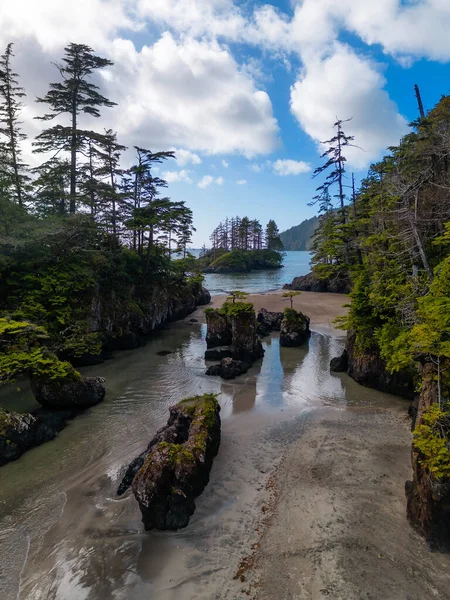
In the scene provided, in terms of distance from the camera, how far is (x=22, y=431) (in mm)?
9969

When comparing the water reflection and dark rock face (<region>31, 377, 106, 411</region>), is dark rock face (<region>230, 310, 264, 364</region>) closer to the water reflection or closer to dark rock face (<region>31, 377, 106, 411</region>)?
the water reflection

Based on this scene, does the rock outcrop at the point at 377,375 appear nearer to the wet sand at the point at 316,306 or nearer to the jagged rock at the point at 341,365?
the jagged rock at the point at 341,365

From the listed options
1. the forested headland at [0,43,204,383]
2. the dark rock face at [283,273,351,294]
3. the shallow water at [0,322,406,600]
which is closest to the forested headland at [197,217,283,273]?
the dark rock face at [283,273,351,294]

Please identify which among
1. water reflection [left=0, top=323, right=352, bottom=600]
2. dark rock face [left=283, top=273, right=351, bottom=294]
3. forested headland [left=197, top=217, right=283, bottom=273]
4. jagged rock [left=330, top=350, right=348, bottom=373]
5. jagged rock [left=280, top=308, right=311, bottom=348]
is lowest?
water reflection [left=0, top=323, right=352, bottom=600]

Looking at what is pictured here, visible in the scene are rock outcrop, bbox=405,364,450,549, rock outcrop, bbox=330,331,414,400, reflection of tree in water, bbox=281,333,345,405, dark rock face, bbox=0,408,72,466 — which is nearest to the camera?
rock outcrop, bbox=405,364,450,549

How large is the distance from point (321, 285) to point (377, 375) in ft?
111

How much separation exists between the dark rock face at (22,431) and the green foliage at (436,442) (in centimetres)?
Answer: 1113

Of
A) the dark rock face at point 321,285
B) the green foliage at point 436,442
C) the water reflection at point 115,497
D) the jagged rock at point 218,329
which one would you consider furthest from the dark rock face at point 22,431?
the dark rock face at point 321,285

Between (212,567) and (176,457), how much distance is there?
2236 millimetres

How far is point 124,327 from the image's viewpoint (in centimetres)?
2153

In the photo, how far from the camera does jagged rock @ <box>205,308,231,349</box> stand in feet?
68.5

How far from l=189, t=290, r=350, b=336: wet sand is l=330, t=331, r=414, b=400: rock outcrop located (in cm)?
947

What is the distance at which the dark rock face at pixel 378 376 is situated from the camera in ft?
42.4

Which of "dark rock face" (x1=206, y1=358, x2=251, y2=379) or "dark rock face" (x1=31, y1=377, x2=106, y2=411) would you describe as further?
"dark rock face" (x1=206, y1=358, x2=251, y2=379)
